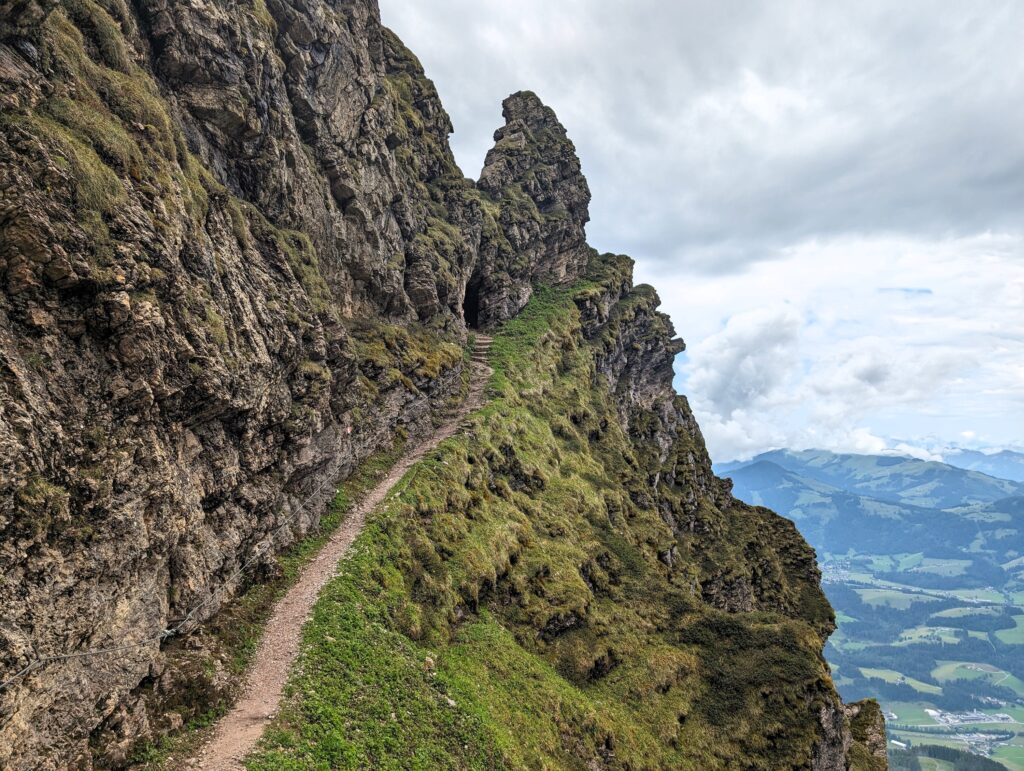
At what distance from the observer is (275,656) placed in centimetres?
2367

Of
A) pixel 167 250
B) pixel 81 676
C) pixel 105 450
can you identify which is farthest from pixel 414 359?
pixel 81 676

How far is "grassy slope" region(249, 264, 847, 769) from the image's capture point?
2358 cm

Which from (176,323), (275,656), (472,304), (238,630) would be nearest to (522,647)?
(275,656)

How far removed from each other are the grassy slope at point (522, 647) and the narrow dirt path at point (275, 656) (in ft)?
2.21

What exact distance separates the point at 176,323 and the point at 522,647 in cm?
2876

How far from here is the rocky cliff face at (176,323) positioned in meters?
16.9

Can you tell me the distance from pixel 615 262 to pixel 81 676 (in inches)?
4669

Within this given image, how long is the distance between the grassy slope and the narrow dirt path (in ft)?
2.21

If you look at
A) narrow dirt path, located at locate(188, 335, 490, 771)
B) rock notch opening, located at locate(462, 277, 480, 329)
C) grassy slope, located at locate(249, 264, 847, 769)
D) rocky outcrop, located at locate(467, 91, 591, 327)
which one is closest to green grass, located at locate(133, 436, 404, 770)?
narrow dirt path, located at locate(188, 335, 490, 771)

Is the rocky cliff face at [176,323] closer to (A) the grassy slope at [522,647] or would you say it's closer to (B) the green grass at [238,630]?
(B) the green grass at [238,630]

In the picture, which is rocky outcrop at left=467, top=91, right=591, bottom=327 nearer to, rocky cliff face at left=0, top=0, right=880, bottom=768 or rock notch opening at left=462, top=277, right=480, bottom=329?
rock notch opening at left=462, top=277, right=480, bottom=329

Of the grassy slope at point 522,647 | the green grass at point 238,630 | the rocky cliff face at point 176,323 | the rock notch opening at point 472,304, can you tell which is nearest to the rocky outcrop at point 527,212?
the rock notch opening at point 472,304

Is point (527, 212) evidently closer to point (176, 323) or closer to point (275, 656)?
point (176, 323)

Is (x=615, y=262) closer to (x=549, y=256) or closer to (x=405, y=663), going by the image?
(x=549, y=256)
